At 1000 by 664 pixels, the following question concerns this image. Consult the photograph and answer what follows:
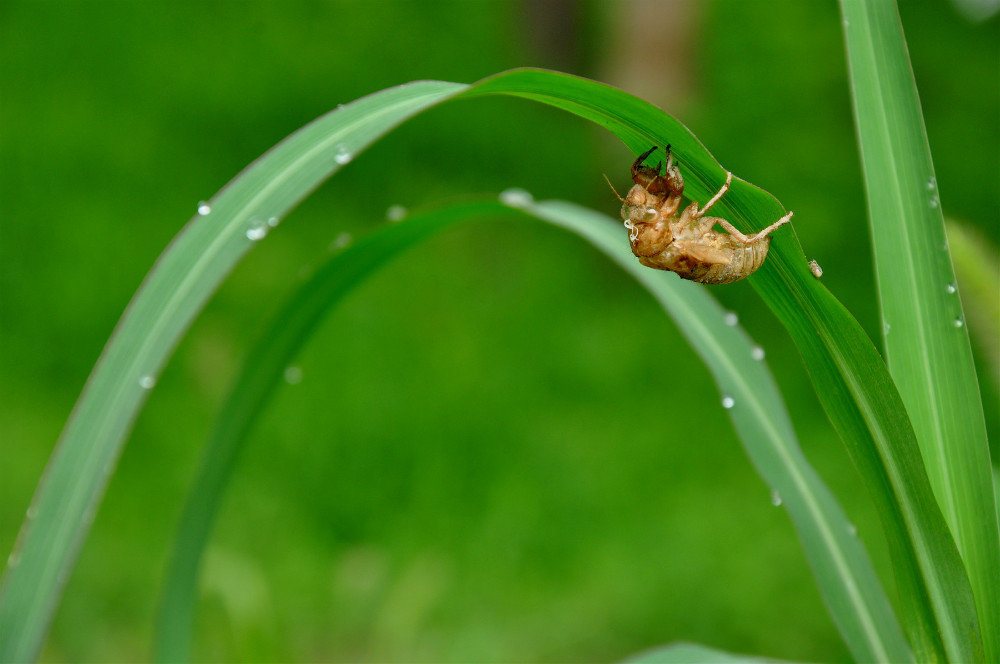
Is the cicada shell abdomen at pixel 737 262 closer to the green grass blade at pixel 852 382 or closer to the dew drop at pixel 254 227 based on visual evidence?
the green grass blade at pixel 852 382

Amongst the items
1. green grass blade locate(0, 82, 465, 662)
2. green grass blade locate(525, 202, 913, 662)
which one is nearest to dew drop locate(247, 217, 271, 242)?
green grass blade locate(0, 82, 465, 662)

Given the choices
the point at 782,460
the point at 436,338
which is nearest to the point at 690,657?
the point at 782,460

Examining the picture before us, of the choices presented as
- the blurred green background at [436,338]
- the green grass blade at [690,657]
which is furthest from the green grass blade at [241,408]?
the blurred green background at [436,338]

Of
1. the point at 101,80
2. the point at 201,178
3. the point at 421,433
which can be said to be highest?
the point at 101,80

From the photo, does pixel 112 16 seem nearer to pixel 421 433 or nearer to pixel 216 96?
pixel 216 96

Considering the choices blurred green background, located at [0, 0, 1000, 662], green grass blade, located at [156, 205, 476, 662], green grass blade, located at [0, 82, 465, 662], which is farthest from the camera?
blurred green background, located at [0, 0, 1000, 662]

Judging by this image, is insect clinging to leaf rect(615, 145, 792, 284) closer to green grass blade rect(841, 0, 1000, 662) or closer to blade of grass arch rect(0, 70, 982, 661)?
blade of grass arch rect(0, 70, 982, 661)

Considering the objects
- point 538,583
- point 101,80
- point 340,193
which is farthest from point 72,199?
point 538,583
